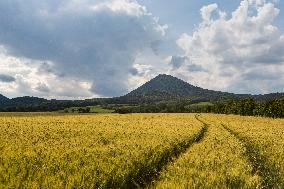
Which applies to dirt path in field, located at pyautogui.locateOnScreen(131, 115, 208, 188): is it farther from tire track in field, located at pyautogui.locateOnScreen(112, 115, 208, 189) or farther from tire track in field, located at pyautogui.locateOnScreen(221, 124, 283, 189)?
tire track in field, located at pyautogui.locateOnScreen(221, 124, 283, 189)

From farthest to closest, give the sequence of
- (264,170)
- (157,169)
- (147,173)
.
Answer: (264,170), (157,169), (147,173)

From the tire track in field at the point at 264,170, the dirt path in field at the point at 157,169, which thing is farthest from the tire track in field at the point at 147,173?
the tire track in field at the point at 264,170

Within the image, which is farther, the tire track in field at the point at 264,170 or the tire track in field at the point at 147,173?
the tire track in field at the point at 264,170

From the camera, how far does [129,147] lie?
1850cm

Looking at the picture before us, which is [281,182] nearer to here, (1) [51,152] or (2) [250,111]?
(1) [51,152]

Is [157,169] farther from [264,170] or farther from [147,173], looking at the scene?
[264,170]

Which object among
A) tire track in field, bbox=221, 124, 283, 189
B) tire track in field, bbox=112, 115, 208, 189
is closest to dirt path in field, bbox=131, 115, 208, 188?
tire track in field, bbox=112, 115, 208, 189

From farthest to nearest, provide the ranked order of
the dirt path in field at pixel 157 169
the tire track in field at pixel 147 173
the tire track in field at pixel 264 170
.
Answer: the tire track in field at pixel 264 170 < the dirt path in field at pixel 157 169 < the tire track in field at pixel 147 173

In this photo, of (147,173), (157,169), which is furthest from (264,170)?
(147,173)

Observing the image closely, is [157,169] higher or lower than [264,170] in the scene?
higher

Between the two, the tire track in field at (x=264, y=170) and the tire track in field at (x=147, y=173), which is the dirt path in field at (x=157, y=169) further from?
the tire track in field at (x=264, y=170)

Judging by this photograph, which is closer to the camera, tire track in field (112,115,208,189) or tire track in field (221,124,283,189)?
tire track in field (112,115,208,189)

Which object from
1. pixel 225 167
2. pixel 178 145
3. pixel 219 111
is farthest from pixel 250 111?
pixel 225 167

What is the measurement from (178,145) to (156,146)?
14.1ft
